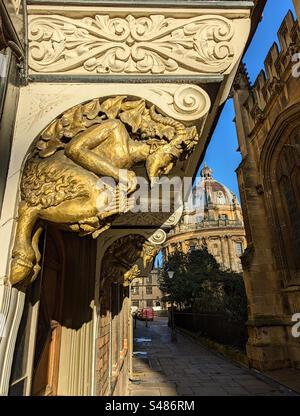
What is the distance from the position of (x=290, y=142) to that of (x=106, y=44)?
10595 millimetres

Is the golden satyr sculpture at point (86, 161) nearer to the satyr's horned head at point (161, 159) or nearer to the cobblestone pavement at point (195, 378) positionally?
the satyr's horned head at point (161, 159)

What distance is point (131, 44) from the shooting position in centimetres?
153

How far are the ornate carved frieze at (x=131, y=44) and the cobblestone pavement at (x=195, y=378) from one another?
300 inches

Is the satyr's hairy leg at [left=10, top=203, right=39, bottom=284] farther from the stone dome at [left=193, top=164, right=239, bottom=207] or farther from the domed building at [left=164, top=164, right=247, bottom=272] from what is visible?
the stone dome at [left=193, top=164, right=239, bottom=207]

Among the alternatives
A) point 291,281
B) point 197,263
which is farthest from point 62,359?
point 197,263

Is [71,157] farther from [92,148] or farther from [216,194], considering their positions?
[216,194]

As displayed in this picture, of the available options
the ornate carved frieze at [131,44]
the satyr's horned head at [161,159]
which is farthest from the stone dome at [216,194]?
the satyr's horned head at [161,159]

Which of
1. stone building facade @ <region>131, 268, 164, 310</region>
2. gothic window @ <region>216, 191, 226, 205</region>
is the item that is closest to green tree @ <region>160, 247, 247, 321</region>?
gothic window @ <region>216, 191, 226, 205</region>

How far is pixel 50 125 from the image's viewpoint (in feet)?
4.53

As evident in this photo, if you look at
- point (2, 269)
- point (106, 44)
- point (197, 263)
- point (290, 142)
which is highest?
point (290, 142)

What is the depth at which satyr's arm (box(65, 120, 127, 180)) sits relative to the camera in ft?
4.05

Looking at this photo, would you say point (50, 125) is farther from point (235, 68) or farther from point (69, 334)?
point (69, 334)

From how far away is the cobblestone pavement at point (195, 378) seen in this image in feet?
23.8

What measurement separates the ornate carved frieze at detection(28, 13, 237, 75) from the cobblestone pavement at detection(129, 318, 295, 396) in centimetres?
763
